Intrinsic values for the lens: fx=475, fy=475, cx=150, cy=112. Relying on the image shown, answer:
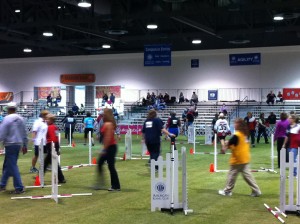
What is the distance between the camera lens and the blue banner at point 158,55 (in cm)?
3206

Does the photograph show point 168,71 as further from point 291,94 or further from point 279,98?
point 291,94

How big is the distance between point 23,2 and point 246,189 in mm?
21108

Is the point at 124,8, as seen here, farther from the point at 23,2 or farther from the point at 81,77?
the point at 81,77

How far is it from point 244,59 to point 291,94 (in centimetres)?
479

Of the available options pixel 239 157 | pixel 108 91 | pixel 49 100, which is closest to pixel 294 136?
pixel 239 157

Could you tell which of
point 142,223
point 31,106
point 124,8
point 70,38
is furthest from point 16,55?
point 142,223

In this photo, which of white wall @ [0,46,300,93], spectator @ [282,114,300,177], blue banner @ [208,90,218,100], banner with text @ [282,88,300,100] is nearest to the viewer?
spectator @ [282,114,300,177]

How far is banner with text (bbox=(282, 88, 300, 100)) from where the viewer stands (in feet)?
127

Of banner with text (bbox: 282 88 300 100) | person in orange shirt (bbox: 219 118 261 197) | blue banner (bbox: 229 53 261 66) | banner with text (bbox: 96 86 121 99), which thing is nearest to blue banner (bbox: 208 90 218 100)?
blue banner (bbox: 229 53 261 66)

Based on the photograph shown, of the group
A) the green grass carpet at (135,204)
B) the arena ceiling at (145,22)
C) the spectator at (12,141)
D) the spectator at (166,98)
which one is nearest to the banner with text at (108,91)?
the arena ceiling at (145,22)

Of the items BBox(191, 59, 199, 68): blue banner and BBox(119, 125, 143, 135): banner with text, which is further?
BBox(191, 59, 199, 68): blue banner

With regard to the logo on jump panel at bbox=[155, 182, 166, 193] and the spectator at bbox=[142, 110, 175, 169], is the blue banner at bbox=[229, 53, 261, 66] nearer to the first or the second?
the spectator at bbox=[142, 110, 175, 169]

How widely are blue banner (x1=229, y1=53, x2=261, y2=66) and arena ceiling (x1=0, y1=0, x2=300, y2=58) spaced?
2.89ft

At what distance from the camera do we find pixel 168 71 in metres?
43.3
